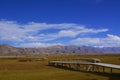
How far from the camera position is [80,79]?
25.7 metres

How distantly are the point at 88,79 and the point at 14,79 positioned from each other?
269 inches

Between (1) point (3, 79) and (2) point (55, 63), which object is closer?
(1) point (3, 79)

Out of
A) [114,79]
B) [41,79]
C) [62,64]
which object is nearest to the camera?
[114,79]

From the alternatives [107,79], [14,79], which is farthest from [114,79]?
[14,79]

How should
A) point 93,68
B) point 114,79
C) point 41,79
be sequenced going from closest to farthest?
point 114,79
point 41,79
point 93,68

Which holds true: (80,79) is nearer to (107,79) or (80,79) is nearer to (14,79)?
(107,79)

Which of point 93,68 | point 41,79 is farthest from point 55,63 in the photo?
point 41,79

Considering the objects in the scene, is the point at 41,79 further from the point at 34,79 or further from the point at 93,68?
the point at 93,68

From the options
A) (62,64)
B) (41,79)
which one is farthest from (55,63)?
(41,79)

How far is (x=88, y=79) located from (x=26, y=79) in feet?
18.9

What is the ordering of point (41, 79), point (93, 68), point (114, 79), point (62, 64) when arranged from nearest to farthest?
1. point (114, 79)
2. point (41, 79)
3. point (93, 68)
4. point (62, 64)

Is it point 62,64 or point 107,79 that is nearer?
point 107,79

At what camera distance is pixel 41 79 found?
2638 cm

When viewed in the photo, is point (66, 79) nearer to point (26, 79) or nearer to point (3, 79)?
point (26, 79)
